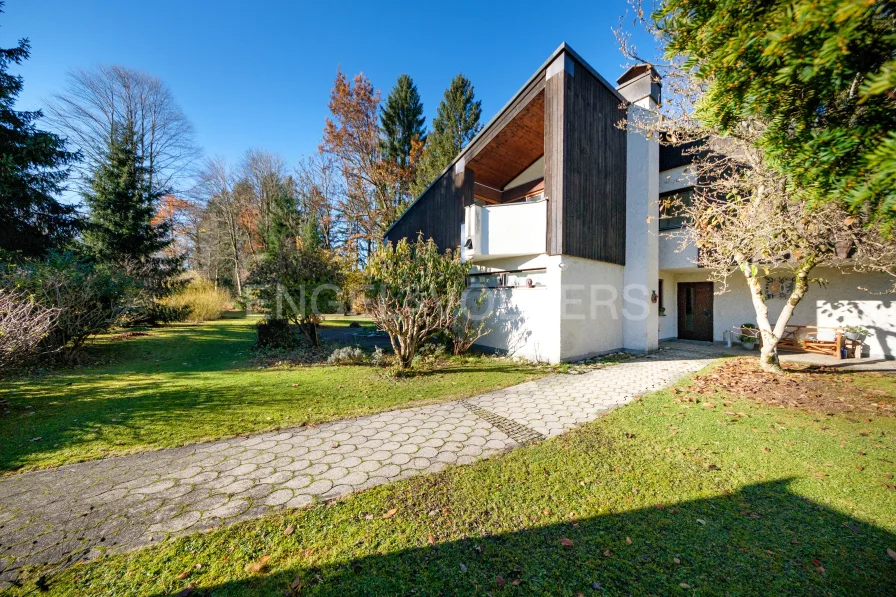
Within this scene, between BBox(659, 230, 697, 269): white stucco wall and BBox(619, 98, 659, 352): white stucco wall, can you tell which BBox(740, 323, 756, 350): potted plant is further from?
BBox(619, 98, 659, 352): white stucco wall

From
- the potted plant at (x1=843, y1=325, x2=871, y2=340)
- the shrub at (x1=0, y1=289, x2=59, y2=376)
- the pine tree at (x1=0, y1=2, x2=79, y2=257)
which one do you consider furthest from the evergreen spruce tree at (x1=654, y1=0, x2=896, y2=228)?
the pine tree at (x1=0, y1=2, x2=79, y2=257)

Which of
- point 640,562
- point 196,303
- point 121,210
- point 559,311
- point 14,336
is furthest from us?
point 196,303

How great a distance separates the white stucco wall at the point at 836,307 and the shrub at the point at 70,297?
18.1 metres

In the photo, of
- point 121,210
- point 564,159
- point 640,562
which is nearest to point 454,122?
point 564,159

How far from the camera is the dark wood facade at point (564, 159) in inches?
351

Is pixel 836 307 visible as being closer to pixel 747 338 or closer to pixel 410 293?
pixel 747 338

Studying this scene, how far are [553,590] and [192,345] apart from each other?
1322 cm

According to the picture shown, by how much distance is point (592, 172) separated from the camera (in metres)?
9.80

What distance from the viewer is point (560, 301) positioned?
28.7ft

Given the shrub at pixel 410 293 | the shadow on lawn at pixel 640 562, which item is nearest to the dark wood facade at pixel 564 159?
the shrub at pixel 410 293

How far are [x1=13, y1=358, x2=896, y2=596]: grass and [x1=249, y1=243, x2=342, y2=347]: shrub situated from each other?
328 inches

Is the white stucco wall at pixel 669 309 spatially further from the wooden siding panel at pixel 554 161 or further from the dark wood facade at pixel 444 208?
the dark wood facade at pixel 444 208

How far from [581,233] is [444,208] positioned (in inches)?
203

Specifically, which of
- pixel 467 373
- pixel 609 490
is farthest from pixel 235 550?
pixel 467 373
